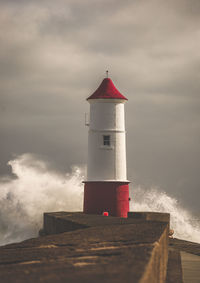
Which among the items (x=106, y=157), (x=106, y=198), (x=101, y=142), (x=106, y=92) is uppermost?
(x=106, y=92)

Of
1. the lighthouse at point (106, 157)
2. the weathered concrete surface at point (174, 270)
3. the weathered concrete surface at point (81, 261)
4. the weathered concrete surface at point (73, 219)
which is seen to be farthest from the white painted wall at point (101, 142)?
the weathered concrete surface at point (81, 261)

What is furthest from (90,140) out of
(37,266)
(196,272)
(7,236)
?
(37,266)

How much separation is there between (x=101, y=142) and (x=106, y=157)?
49 centimetres

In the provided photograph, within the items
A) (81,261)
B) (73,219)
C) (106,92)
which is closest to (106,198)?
(106,92)

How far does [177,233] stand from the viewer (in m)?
28.6

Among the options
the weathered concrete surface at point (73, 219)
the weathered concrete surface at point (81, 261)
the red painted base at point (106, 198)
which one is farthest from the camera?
the red painted base at point (106, 198)

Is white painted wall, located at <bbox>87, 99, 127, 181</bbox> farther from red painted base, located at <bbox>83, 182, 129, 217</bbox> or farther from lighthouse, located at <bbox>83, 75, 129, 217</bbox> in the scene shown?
red painted base, located at <bbox>83, 182, 129, 217</bbox>

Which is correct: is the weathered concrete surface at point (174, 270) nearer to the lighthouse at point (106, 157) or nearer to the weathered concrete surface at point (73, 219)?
the weathered concrete surface at point (73, 219)

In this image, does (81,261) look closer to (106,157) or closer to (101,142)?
(106,157)

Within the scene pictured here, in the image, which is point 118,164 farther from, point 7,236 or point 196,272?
point 7,236

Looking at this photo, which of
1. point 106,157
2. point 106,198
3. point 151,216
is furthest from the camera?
point 106,157

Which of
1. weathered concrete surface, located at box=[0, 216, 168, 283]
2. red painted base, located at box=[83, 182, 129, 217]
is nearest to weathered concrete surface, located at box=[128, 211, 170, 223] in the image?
red painted base, located at box=[83, 182, 129, 217]

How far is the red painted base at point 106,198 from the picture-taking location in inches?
623

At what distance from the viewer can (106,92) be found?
16.5m
